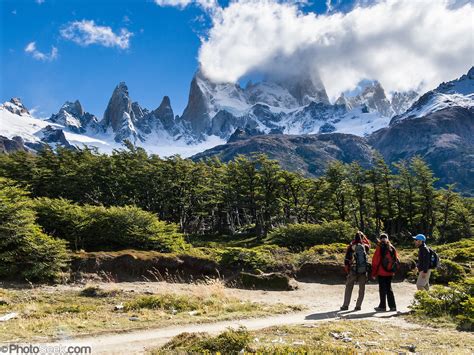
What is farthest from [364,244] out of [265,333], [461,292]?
[265,333]

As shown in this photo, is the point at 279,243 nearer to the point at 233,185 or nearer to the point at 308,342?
the point at 233,185

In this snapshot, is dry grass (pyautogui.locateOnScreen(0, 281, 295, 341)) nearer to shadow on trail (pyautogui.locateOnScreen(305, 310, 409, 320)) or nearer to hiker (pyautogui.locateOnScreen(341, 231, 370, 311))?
shadow on trail (pyautogui.locateOnScreen(305, 310, 409, 320))

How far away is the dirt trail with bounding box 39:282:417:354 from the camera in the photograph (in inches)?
338

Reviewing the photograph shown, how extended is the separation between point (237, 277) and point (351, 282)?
6791mm

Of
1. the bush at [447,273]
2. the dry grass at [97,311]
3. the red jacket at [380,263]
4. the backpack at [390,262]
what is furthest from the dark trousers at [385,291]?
the bush at [447,273]

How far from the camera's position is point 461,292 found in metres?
11.6

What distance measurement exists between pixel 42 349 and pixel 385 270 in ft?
32.1

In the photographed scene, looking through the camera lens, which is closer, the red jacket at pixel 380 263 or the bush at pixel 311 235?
the red jacket at pixel 380 263

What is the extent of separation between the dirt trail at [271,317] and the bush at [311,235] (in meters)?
12.8

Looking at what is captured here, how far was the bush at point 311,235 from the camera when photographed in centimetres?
3203

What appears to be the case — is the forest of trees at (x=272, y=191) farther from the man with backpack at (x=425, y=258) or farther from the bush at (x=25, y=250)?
the man with backpack at (x=425, y=258)

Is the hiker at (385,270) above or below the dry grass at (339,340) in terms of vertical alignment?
above

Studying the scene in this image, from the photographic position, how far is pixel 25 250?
1630cm

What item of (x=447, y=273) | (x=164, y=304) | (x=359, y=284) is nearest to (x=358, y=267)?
(x=359, y=284)
